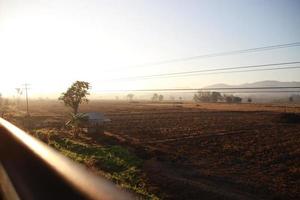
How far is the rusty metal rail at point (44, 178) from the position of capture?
5.82 feet

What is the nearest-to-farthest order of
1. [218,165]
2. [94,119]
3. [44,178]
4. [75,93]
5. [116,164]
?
[44,178] → [116,164] → [218,165] → [94,119] → [75,93]

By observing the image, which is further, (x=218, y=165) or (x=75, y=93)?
(x=75, y=93)

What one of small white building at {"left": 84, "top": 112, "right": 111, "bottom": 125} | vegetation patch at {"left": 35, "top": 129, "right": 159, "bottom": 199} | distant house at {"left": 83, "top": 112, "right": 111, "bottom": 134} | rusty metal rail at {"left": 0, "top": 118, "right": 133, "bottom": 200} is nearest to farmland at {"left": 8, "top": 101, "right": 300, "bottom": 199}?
vegetation patch at {"left": 35, "top": 129, "right": 159, "bottom": 199}

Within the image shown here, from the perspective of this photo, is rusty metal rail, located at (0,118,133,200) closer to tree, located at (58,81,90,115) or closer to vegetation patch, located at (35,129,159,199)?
vegetation patch, located at (35,129,159,199)

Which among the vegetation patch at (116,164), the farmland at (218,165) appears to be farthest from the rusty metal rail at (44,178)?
the vegetation patch at (116,164)

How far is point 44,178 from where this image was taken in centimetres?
249

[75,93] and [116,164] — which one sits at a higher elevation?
[75,93]

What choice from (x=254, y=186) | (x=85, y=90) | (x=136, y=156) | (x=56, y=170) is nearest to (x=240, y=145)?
(x=136, y=156)

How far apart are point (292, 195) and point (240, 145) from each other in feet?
48.5

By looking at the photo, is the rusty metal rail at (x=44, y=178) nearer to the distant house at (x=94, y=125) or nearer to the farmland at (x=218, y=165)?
the farmland at (x=218, y=165)

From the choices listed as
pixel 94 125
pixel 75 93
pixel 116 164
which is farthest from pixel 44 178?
pixel 75 93

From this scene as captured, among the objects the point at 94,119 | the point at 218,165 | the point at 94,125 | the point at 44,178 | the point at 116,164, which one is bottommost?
the point at 218,165

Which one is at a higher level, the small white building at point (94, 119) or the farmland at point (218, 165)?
the small white building at point (94, 119)

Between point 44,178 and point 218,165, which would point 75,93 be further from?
point 44,178
